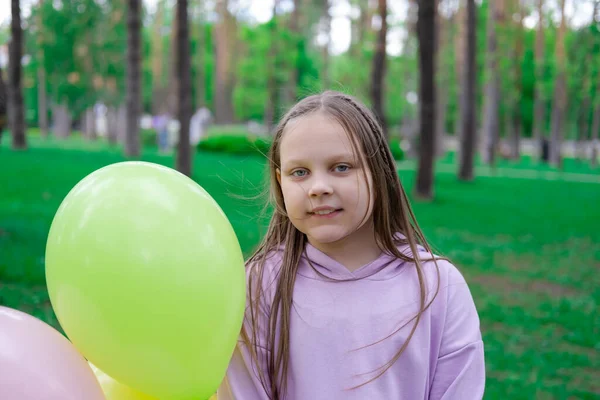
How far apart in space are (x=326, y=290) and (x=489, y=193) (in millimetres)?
13314

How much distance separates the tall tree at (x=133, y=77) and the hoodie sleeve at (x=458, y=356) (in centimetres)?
1414

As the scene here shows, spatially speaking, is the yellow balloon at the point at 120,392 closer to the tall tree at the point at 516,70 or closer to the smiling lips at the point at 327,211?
the smiling lips at the point at 327,211

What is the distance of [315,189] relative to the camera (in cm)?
156

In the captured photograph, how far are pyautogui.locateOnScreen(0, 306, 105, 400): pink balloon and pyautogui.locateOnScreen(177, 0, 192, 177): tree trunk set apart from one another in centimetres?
950

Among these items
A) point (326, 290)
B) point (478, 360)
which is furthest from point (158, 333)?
point (478, 360)

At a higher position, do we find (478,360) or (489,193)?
(478,360)

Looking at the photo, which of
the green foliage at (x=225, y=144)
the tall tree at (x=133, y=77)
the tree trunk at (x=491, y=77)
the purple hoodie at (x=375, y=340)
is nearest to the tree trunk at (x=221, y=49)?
the green foliage at (x=225, y=144)

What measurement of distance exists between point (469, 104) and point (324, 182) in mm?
15694

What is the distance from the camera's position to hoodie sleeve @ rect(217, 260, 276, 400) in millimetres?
1644

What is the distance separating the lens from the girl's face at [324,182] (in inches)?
62.8

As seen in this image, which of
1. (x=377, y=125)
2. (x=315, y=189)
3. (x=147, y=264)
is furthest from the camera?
(x=377, y=125)

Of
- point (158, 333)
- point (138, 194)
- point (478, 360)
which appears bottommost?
point (478, 360)

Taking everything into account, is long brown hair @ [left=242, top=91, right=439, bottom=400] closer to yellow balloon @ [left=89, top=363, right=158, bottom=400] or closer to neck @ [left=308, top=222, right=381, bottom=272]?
neck @ [left=308, top=222, right=381, bottom=272]

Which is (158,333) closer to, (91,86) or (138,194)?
(138,194)
